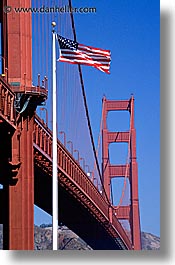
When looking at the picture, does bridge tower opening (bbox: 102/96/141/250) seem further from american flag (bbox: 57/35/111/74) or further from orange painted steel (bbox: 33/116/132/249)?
american flag (bbox: 57/35/111/74)

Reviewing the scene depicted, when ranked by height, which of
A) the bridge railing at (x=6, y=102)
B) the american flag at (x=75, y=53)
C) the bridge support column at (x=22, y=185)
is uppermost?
the american flag at (x=75, y=53)

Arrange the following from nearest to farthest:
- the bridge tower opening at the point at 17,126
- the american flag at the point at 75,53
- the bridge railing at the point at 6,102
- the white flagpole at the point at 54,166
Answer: the white flagpole at the point at 54,166 → the american flag at the point at 75,53 → the bridge railing at the point at 6,102 → the bridge tower opening at the point at 17,126

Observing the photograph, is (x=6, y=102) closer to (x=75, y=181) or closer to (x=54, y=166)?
(x=54, y=166)

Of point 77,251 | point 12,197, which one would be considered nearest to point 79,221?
point 12,197

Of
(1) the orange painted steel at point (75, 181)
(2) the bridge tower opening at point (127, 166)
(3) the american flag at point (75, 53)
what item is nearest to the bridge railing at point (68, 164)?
(1) the orange painted steel at point (75, 181)

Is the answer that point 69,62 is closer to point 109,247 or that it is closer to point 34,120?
point 34,120

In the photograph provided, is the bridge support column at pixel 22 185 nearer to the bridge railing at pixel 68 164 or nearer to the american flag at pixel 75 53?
the bridge railing at pixel 68 164
